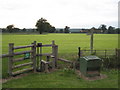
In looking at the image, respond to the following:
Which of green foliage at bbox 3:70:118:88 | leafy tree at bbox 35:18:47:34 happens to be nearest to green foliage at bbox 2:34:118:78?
green foliage at bbox 3:70:118:88

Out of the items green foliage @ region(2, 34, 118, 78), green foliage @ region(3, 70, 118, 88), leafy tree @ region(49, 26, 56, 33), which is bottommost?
green foliage @ region(3, 70, 118, 88)

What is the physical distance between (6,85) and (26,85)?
27.9 inches

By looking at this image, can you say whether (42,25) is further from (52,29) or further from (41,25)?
(52,29)

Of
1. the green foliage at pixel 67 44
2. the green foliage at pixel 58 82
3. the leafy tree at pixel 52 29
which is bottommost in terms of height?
the green foliage at pixel 58 82

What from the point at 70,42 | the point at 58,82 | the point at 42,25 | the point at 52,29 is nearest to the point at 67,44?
the point at 70,42

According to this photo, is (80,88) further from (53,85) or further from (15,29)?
(15,29)

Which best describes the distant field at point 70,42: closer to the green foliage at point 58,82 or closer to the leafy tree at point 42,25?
the green foliage at point 58,82

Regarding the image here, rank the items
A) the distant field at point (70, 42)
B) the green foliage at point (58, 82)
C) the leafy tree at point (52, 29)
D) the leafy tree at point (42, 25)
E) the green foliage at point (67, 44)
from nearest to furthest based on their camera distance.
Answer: the green foliage at point (58, 82), the green foliage at point (67, 44), the distant field at point (70, 42), the leafy tree at point (42, 25), the leafy tree at point (52, 29)

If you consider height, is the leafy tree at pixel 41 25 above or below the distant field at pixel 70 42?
above

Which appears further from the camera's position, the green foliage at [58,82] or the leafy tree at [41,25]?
the leafy tree at [41,25]

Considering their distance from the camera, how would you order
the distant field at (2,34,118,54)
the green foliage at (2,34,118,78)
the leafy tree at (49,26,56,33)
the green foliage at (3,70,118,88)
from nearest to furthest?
the green foliage at (3,70,118,88) → the green foliage at (2,34,118,78) → the distant field at (2,34,118,54) → the leafy tree at (49,26,56,33)

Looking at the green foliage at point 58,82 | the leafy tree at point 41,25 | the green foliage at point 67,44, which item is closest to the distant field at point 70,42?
the green foliage at point 67,44

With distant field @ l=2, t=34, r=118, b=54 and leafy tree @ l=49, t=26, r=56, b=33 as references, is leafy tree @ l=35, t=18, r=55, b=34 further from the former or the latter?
distant field @ l=2, t=34, r=118, b=54

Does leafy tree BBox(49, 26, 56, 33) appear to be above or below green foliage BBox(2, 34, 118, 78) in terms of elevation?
above
